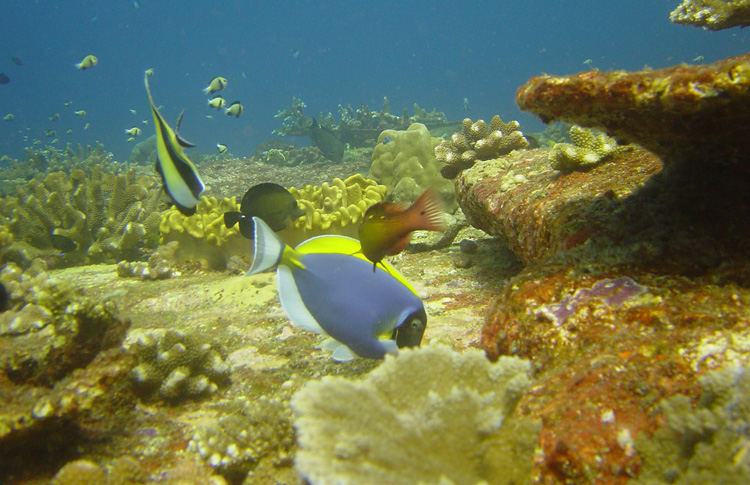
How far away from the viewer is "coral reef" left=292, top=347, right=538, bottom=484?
1074mm

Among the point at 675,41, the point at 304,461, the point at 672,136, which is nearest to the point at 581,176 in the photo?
Result: the point at 672,136

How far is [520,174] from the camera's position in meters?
4.04

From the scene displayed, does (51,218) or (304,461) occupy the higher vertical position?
(51,218)

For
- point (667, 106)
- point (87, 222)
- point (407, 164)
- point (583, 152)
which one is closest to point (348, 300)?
point (667, 106)

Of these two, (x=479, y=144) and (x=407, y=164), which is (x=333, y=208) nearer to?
(x=479, y=144)

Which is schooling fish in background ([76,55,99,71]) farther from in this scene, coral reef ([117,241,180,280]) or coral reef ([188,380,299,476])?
coral reef ([188,380,299,476])

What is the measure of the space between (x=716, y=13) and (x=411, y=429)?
7676 mm

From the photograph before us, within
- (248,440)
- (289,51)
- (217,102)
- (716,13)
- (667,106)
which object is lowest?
(248,440)

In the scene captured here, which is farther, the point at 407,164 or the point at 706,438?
the point at 407,164

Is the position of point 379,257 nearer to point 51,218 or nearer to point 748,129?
point 748,129

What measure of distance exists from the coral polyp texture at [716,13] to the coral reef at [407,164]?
179 inches

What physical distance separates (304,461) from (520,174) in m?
3.76

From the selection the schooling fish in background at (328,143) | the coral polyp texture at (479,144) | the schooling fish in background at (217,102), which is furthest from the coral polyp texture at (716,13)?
the schooling fish in background at (328,143)

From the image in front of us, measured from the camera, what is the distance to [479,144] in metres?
5.62
